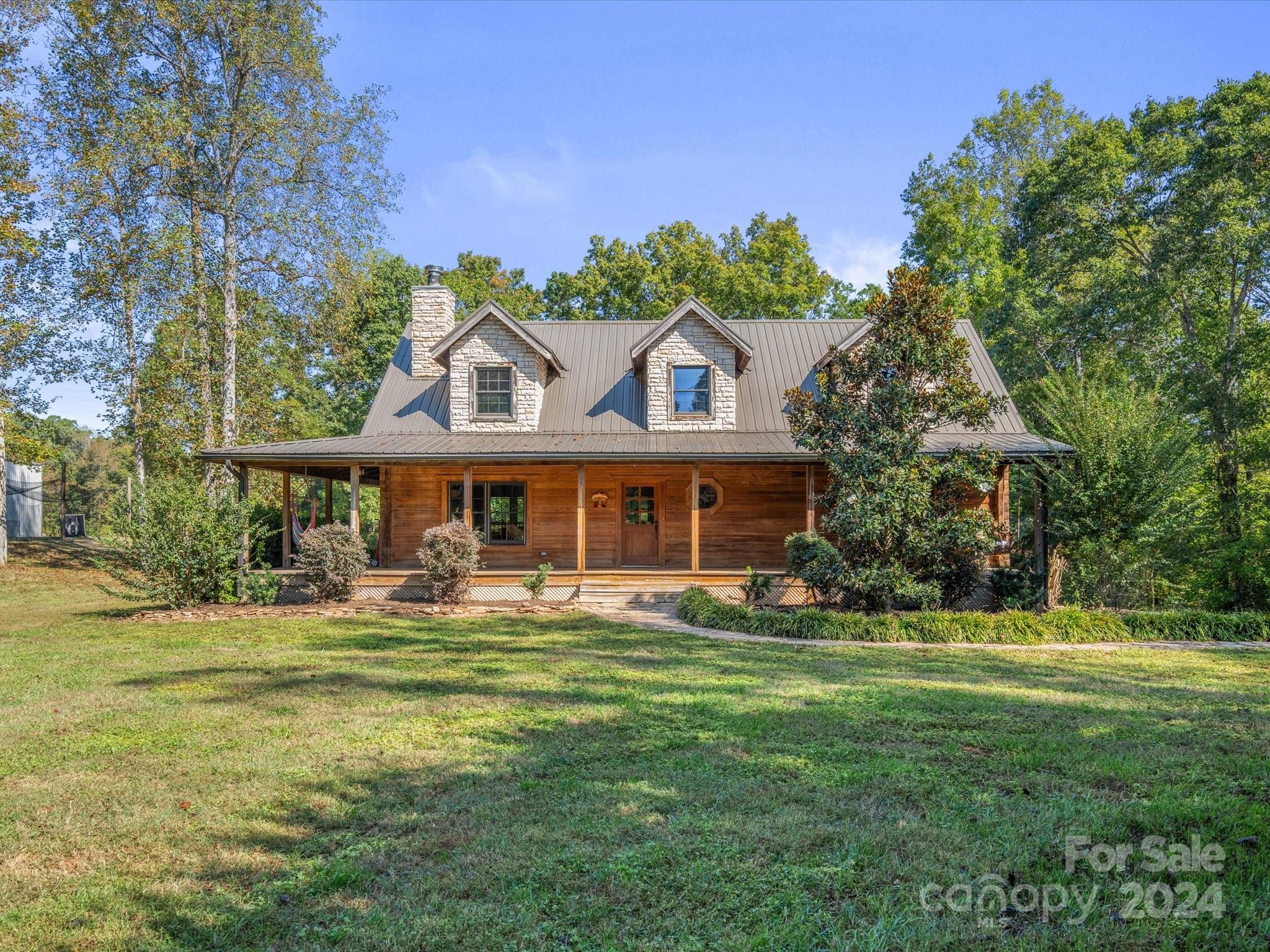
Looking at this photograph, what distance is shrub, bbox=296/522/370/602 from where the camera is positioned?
46.9ft

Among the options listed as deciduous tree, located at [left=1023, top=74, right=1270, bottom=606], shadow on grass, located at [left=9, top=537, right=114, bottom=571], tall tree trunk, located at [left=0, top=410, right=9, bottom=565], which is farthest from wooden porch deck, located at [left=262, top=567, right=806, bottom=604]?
tall tree trunk, located at [left=0, top=410, right=9, bottom=565]

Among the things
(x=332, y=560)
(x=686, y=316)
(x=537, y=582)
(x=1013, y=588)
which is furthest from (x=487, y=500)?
(x=1013, y=588)

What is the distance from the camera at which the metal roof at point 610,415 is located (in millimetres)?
14945

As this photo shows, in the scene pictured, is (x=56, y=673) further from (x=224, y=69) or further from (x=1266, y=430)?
(x=1266, y=430)

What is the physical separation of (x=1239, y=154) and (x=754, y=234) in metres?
18.0

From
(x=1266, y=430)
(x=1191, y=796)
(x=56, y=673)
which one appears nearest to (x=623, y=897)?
(x=1191, y=796)

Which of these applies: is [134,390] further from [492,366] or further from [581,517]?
[581,517]

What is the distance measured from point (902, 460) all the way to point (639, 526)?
313 inches

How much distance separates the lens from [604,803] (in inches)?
161

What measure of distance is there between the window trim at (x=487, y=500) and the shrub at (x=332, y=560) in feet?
10.8

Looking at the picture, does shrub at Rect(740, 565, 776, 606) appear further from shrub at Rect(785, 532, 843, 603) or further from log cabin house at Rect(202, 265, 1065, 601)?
log cabin house at Rect(202, 265, 1065, 601)

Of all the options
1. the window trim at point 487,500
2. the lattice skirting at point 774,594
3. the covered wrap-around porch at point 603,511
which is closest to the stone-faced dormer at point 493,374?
the covered wrap-around porch at point 603,511

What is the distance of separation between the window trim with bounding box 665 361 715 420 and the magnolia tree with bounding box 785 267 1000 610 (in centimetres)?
539

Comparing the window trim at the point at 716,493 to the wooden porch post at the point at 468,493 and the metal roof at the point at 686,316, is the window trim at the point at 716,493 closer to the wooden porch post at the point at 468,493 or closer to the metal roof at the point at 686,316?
the metal roof at the point at 686,316
